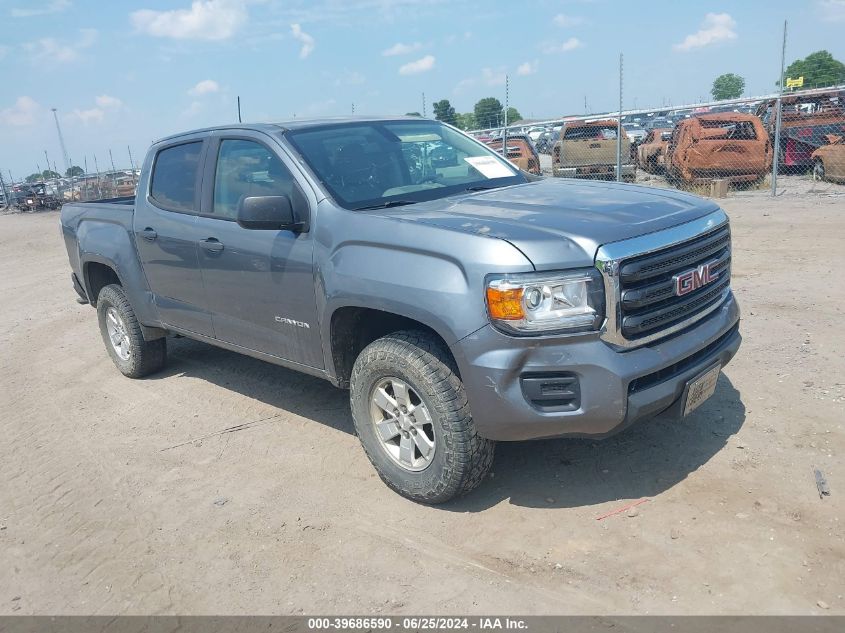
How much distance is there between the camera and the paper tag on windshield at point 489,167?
15.5 feet

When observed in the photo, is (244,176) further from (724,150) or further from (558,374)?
(724,150)

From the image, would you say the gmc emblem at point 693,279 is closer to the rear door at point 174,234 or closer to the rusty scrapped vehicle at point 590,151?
the rear door at point 174,234

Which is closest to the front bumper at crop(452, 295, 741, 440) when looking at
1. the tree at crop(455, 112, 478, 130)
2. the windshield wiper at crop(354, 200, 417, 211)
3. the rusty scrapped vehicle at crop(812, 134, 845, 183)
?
the windshield wiper at crop(354, 200, 417, 211)

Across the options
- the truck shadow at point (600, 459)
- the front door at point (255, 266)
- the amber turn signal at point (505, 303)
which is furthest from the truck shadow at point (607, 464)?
the front door at point (255, 266)

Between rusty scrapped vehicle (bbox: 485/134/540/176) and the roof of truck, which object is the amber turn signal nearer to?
the roof of truck

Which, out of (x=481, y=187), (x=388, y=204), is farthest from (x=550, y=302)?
(x=481, y=187)

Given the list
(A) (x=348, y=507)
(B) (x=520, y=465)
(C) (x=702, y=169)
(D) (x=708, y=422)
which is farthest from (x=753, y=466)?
(C) (x=702, y=169)

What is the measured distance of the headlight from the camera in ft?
10.2

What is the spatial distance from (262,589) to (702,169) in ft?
44.8

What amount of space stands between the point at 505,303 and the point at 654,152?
16489 mm

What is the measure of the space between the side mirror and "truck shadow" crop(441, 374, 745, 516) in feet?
5.78

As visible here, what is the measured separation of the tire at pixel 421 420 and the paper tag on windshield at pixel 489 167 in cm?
158

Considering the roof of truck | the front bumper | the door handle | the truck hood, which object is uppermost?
the roof of truck
